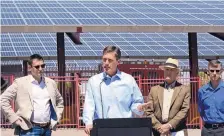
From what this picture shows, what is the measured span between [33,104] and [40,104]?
9 cm

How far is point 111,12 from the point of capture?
21891 mm

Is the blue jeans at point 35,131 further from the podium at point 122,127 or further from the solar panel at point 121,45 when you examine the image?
the solar panel at point 121,45

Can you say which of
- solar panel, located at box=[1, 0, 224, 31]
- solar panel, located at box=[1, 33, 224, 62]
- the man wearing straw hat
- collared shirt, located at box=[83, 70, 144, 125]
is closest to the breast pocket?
collared shirt, located at box=[83, 70, 144, 125]

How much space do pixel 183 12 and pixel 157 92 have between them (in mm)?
15800

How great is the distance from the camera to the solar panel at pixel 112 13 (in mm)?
18734

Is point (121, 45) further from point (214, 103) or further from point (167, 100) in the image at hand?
point (167, 100)

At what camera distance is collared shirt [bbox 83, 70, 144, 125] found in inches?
240

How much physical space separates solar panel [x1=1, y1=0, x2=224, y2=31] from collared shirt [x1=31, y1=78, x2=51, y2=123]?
34.6 ft

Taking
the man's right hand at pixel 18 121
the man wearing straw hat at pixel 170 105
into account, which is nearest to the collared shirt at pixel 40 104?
the man's right hand at pixel 18 121

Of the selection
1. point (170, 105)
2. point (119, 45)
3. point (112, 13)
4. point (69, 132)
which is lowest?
point (69, 132)

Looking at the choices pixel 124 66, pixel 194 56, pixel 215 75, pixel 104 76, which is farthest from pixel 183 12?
pixel 104 76

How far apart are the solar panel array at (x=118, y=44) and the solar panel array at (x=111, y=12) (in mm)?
2257

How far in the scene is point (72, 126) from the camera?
59.6 ft

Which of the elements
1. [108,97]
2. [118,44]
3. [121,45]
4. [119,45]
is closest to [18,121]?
[108,97]
